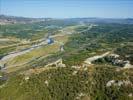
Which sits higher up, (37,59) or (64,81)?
(64,81)

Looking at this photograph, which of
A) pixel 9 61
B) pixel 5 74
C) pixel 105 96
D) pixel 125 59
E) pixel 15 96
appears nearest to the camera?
pixel 105 96

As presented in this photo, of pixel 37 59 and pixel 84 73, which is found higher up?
pixel 84 73

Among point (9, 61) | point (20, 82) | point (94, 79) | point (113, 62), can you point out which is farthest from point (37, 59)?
point (94, 79)

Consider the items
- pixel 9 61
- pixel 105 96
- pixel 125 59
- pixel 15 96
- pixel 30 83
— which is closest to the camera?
pixel 105 96

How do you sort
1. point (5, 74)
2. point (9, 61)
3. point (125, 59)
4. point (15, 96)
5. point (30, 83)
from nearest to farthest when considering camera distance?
1. point (15, 96)
2. point (30, 83)
3. point (125, 59)
4. point (5, 74)
5. point (9, 61)

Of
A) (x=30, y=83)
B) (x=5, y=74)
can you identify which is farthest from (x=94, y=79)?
(x=5, y=74)

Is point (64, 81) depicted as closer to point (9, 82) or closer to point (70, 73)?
point (70, 73)

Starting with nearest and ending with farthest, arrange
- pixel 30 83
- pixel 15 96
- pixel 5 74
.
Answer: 1. pixel 15 96
2. pixel 30 83
3. pixel 5 74

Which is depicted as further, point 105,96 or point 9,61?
point 9,61

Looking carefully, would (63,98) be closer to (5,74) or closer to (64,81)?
(64,81)
